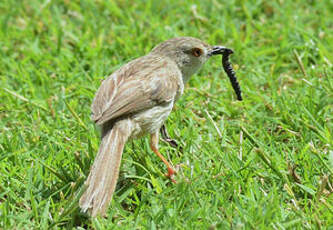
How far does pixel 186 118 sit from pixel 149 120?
108 centimetres

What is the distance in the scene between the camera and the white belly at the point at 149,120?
512cm

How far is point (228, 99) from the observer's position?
21.5 ft

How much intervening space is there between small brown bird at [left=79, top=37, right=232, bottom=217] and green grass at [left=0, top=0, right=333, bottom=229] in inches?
7.3

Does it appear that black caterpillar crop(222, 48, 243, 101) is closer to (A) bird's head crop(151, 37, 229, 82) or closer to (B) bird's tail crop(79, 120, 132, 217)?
(A) bird's head crop(151, 37, 229, 82)

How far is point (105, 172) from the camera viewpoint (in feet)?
15.0

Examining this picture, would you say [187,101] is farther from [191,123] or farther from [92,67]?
[92,67]

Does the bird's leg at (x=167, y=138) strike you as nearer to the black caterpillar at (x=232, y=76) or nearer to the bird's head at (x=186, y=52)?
the bird's head at (x=186, y=52)

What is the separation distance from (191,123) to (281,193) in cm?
137

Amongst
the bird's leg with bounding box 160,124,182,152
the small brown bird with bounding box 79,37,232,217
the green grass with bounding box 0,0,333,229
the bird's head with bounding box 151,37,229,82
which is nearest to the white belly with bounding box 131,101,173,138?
the small brown bird with bounding box 79,37,232,217

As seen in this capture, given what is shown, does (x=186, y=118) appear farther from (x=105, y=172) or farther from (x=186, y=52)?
(x=105, y=172)

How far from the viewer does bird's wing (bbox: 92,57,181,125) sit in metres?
4.97

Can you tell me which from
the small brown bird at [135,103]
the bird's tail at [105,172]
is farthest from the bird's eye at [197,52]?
the bird's tail at [105,172]

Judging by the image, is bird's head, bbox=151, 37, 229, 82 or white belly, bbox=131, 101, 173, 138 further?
bird's head, bbox=151, 37, 229, 82

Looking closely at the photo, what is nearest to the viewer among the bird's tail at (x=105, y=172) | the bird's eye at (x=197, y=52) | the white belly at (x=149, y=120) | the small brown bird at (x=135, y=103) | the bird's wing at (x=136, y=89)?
the bird's tail at (x=105, y=172)
